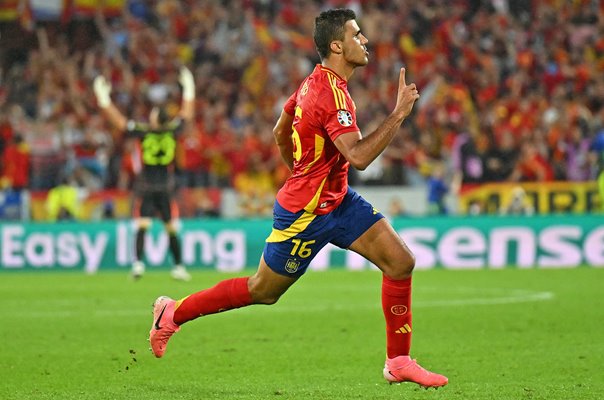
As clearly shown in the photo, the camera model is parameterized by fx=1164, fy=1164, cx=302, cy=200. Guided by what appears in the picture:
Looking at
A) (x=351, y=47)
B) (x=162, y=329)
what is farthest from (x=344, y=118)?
(x=162, y=329)

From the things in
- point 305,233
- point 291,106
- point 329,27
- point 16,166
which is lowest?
point 16,166

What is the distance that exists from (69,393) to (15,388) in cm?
44

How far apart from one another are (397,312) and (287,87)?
1730 cm

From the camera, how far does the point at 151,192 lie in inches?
664

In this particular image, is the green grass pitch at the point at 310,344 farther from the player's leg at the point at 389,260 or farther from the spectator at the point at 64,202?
the spectator at the point at 64,202

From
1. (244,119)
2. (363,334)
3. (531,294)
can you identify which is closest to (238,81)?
(244,119)

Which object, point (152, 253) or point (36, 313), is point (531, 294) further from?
point (152, 253)

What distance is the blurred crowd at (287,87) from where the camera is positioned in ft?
70.3

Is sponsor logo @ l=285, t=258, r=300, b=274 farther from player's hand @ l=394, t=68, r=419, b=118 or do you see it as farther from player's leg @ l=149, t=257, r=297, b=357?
player's hand @ l=394, t=68, r=419, b=118

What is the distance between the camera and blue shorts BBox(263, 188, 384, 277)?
7051mm

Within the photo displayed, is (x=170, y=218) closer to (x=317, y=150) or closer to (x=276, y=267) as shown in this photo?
(x=276, y=267)

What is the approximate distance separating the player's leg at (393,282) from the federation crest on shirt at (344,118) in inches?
Answer: 29.4

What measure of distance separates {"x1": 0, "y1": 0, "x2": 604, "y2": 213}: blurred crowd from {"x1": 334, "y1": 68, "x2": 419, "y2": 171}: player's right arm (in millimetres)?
13973

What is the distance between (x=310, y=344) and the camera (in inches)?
376
